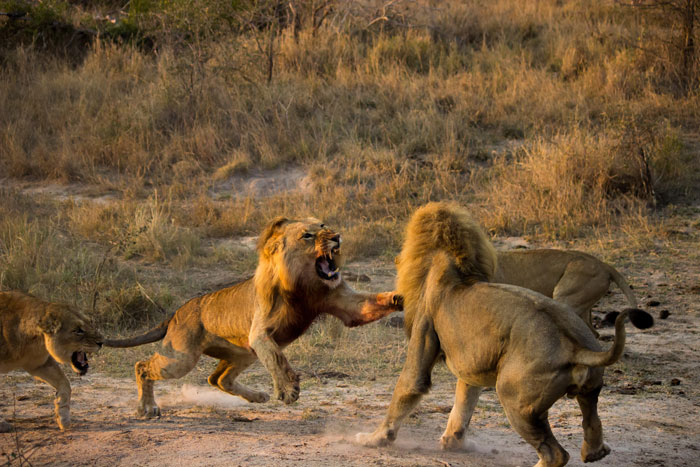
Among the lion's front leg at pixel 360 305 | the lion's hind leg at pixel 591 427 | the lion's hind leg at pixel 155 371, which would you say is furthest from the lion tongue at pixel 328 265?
the lion's hind leg at pixel 591 427

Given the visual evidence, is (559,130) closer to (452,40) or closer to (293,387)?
(452,40)

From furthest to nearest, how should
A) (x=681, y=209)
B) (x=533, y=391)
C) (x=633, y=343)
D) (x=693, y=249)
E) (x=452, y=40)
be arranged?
(x=452, y=40), (x=681, y=209), (x=693, y=249), (x=633, y=343), (x=533, y=391)

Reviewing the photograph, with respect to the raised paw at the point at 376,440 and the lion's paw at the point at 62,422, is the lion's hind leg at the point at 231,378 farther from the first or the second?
the raised paw at the point at 376,440

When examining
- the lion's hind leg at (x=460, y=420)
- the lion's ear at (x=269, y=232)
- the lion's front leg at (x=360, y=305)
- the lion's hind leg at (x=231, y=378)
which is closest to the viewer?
the lion's hind leg at (x=460, y=420)

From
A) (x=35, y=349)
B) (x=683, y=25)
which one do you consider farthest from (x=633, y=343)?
(x=683, y=25)

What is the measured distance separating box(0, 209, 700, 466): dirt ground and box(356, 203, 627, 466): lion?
314 mm

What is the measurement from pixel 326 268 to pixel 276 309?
0.34 meters

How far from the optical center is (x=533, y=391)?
3.17m

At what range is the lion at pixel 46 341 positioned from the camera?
14.5 ft

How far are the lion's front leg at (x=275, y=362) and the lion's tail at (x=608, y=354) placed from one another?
150cm

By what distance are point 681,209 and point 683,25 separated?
4.06 m

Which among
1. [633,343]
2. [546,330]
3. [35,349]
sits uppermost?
[546,330]

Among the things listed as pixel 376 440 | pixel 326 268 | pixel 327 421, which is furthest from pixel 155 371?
pixel 376 440

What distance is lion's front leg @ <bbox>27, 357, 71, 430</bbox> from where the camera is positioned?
442 centimetres
